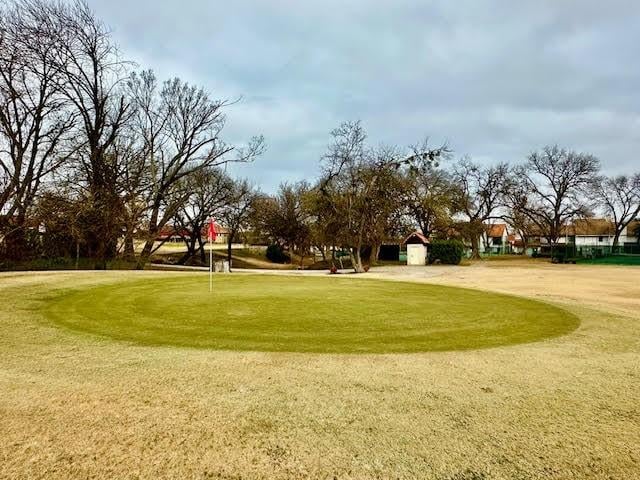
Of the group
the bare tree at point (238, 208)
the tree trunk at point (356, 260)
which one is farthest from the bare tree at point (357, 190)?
the bare tree at point (238, 208)

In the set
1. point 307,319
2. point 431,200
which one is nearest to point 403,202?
point 431,200

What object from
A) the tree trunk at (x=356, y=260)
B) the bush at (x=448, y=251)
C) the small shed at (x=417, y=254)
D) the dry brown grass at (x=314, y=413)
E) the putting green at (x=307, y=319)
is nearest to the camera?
the dry brown grass at (x=314, y=413)

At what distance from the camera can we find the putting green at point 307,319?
560cm

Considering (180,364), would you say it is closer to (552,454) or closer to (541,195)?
(552,454)

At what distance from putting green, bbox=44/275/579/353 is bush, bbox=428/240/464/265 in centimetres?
1974

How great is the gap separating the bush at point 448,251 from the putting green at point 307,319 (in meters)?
19.7

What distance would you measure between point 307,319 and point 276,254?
116 ft

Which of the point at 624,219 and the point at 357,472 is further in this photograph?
the point at 624,219

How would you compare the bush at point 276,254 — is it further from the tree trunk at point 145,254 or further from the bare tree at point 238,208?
the tree trunk at point 145,254

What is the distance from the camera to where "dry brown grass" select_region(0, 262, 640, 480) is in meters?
2.51

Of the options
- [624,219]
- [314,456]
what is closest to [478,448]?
[314,456]

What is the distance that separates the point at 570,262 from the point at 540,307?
29.3 metres

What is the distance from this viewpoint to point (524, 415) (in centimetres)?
328

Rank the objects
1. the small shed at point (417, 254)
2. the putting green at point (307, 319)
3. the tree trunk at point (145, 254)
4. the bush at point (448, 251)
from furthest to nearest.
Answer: the small shed at point (417, 254), the bush at point (448, 251), the tree trunk at point (145, 254), the putting green at point (307, 319)
